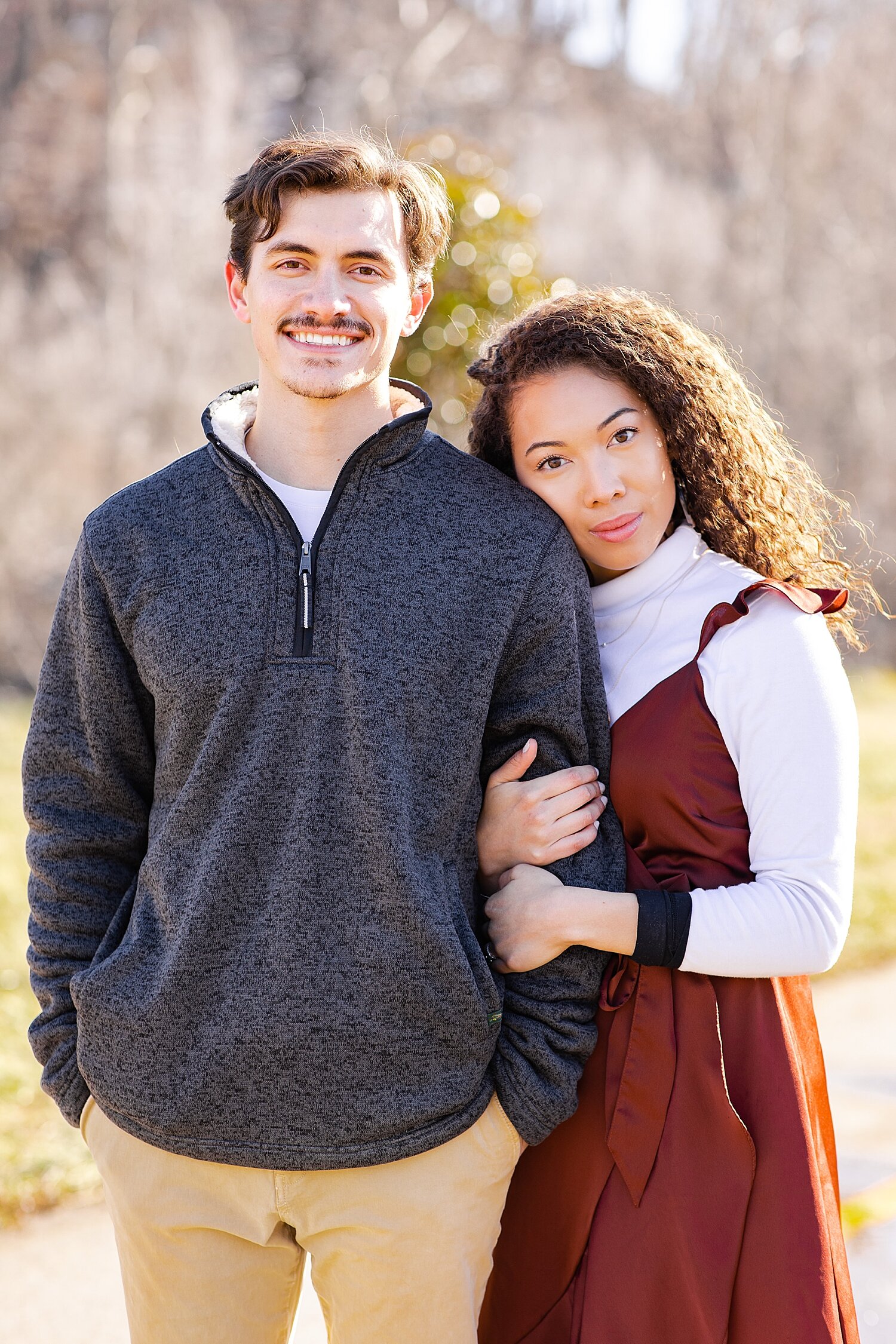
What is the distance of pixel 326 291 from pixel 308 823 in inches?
33.1

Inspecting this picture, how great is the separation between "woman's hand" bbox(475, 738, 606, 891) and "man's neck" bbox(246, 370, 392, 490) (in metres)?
0.56

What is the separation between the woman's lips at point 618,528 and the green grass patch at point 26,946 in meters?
2.22

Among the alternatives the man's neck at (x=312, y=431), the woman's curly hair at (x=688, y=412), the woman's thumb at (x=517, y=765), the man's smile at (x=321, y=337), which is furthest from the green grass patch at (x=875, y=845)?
the man's smile at (x=321, y=337)

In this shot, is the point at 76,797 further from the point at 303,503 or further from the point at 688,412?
the point at 688,412

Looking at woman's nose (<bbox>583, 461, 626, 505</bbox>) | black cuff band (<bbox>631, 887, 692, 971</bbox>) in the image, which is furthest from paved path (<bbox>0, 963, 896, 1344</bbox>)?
woman's nose (<bbox>583, 461, 626, 505</bbox>)

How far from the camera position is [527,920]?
1.87 m

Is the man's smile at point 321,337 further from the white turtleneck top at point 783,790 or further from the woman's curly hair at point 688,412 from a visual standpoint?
the white turtleneck top at point 783,790

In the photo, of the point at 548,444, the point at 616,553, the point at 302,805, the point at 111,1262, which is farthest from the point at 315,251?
the point at 111,1262

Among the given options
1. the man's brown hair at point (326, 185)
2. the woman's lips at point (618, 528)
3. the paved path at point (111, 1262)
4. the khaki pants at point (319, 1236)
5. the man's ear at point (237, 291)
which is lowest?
the paved path at point (111, 1262)

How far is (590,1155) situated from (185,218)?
1364 cm

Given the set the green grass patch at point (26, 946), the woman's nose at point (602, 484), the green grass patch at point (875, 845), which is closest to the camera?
the woman's nose at point (602, 484)

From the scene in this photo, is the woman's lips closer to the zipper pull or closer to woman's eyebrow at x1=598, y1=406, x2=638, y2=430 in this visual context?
woman's eyebrow at x1=598, y1=406, x2=638, y2=430

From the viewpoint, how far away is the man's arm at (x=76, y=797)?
6.36 feet

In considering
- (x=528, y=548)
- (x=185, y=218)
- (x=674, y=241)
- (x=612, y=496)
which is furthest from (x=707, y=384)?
(x=674, y=241)
